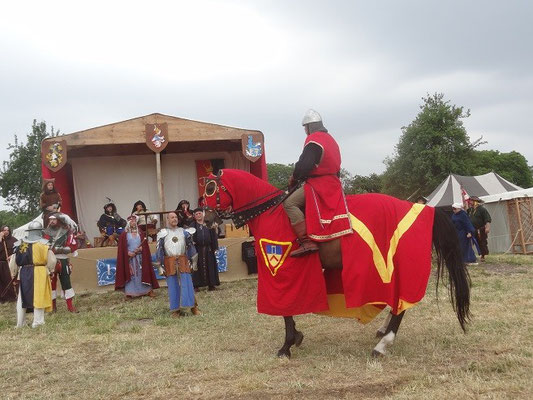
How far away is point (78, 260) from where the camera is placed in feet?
37.0

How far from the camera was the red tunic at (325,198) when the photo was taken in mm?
4777

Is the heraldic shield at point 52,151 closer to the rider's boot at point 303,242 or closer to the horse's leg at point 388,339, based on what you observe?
the rider's boot at point 303,242

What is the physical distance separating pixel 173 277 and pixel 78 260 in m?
4.22

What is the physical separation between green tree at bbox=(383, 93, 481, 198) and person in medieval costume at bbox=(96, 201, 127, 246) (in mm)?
23548

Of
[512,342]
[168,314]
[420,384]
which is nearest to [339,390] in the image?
[420,384]

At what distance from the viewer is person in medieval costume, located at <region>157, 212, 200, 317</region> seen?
25.7 feet

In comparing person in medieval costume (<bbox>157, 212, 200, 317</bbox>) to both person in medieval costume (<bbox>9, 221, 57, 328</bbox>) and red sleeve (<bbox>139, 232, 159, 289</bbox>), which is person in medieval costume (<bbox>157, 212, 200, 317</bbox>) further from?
red sleeve (<bbox>139, 232, 159, 289</bbox>)

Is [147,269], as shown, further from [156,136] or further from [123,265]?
[156,136]

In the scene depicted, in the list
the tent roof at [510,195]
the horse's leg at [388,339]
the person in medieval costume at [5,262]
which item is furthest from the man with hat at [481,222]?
the person in medieval costume at [5,262]

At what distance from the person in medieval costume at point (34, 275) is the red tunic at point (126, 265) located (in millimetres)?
2124

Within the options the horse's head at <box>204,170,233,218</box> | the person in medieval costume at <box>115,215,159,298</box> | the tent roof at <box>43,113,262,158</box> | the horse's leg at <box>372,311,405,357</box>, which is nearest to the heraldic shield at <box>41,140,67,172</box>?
the tent roof at <box>43,113,262,158</box>

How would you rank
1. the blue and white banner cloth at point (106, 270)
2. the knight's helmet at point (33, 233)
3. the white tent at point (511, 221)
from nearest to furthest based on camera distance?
the knight's helmet at point (33, 233), the blue and white banner cloth at point (106, 270), the white tent at point (511, 221)

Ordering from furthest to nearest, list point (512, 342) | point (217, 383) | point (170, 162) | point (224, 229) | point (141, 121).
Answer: point (170, 162)
point (224, 229)
point (141, 121)
point (512, 342)
point (217, 383)

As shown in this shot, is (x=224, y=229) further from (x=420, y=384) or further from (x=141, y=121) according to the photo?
(x=420, y=384)
